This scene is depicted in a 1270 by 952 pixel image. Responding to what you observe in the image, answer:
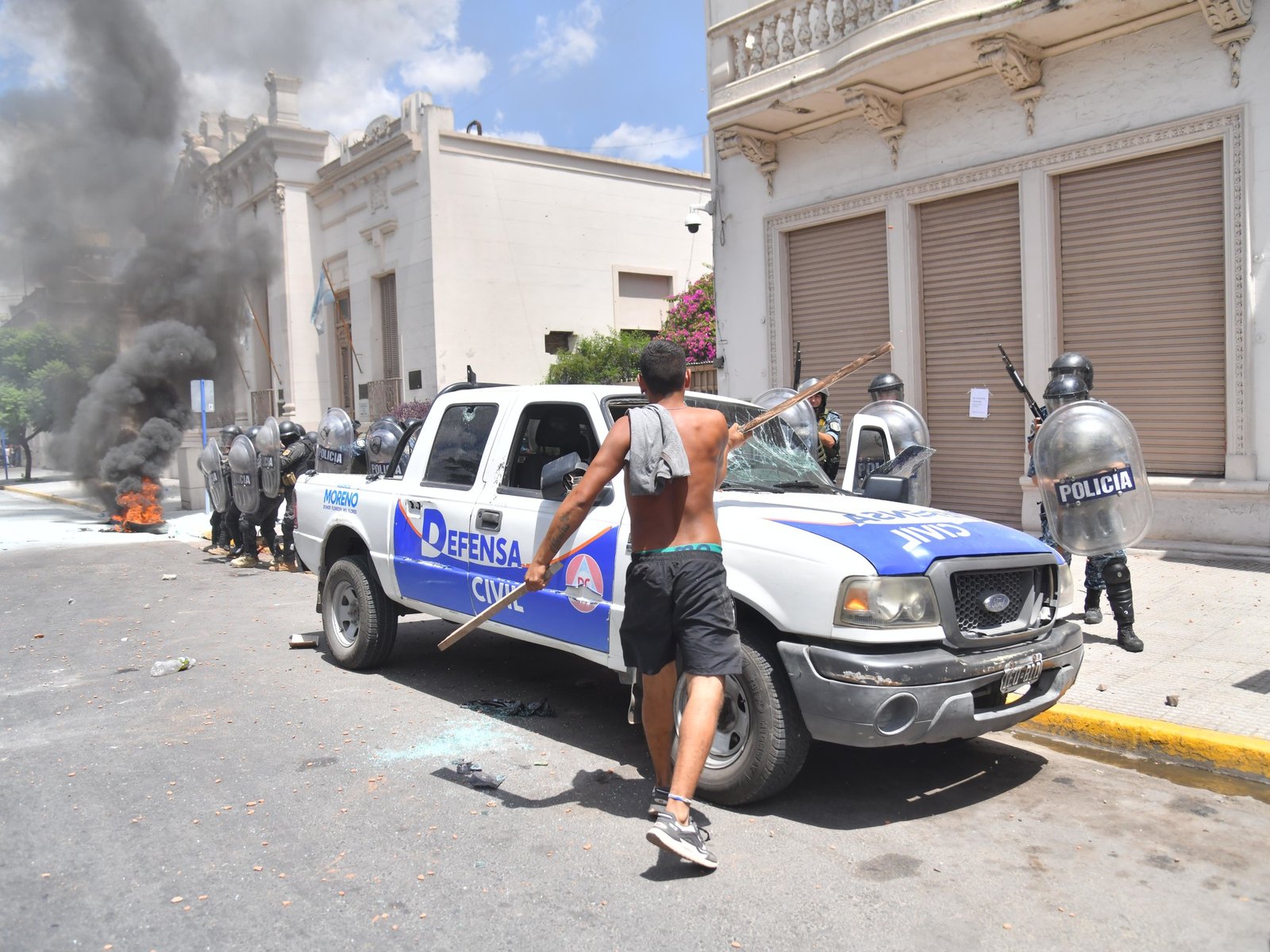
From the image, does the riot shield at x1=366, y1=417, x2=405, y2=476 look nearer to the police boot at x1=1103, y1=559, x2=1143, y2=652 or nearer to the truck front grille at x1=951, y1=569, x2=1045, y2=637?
the police boot at x1=1103, y1=559, x2=1143, y2=652

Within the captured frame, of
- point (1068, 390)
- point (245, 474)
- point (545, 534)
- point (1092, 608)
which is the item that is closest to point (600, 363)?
point (245, 474)

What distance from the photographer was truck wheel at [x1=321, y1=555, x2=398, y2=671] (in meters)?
6.44

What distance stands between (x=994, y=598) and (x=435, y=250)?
1798 centimetres

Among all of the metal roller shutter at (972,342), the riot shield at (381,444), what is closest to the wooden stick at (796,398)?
the metal roller shutter at (972,342)

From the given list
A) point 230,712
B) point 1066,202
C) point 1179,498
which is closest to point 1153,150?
point 1066,202

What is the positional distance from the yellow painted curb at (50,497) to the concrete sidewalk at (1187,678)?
73.6 feet

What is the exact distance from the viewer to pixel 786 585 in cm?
404

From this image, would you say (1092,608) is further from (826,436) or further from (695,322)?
(695,322)

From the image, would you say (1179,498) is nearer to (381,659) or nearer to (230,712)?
(381,659)

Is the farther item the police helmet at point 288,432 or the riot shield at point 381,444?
the police helmet at point 288,432

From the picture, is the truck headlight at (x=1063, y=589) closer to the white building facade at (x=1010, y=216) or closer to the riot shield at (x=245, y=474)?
the white building facade at (x=1010, y=216)

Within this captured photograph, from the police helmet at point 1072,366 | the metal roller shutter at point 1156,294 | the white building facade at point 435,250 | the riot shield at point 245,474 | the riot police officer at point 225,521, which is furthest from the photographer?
the white building facade at point 435,250

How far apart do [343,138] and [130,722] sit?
21.5 m

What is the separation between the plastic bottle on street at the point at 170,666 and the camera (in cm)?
678
